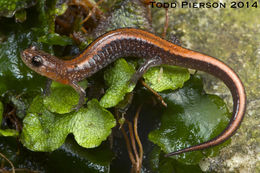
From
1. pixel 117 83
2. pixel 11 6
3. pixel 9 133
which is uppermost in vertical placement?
pixel 11 6

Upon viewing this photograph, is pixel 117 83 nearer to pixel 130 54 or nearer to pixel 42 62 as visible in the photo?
pixel 130 54

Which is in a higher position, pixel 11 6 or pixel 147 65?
pixel 11 6

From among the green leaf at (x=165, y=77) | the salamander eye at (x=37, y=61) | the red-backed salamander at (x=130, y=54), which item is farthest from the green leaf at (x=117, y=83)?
A: the salamander eye at (x=37, y=61)

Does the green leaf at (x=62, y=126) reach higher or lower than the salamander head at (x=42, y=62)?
lower

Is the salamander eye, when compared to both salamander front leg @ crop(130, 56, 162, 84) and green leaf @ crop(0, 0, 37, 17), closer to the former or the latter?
green leaf @ crop(0, 0, 37, 17)

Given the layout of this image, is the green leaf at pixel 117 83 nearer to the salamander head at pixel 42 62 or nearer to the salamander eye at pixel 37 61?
the salamander head at pixel 42 62

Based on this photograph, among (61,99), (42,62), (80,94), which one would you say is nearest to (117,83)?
(80,94)

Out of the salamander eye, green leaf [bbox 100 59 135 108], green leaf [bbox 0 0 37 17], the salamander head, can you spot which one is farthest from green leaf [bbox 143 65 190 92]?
green leaf [bbox 0 0 37 17]
